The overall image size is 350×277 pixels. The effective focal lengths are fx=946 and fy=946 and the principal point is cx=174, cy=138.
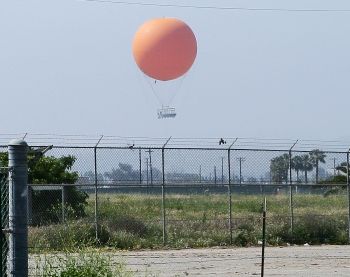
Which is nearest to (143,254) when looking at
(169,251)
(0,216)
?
(169,251)

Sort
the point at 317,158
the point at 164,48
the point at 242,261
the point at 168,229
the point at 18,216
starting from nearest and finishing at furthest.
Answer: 1. the point at 18,216
2. the point at 242,261
3. the point at 164,48
4. the point at 168,229
5. the point at 317,158

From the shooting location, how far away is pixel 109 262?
9.41 meters

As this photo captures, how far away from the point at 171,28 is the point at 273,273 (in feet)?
21.7

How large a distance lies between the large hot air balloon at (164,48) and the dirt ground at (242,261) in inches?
159

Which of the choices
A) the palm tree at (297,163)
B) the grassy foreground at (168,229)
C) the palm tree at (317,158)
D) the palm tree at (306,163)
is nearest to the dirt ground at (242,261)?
the grassy foreground at (168,229)

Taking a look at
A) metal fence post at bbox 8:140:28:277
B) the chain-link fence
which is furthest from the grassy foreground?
metal fence post at bbox 8:140:28:277

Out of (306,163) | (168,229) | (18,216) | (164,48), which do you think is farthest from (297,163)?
(18,216)

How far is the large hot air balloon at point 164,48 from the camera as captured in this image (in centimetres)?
2008

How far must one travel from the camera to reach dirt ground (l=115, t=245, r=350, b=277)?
16.1 meters

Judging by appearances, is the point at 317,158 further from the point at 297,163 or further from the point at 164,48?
the point at 164,48

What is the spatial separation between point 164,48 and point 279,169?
8921 mm

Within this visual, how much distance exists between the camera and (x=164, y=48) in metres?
20.0

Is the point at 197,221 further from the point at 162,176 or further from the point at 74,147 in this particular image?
the point at 74,147

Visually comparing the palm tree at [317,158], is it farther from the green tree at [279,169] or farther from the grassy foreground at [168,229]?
the grassy foreground at [168,229]
